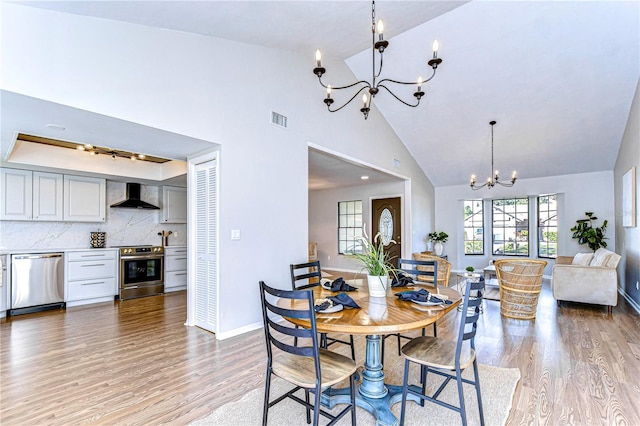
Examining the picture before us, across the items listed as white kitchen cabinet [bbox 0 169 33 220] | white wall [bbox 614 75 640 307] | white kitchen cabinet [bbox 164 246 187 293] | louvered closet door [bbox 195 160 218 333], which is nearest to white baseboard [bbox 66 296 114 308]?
white kitchen cabinet [bbox 164 246 187 293]

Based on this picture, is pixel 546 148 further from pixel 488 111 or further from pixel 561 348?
pixel 561 348

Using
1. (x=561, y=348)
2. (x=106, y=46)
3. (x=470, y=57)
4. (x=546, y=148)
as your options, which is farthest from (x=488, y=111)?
(x=106, y=46)

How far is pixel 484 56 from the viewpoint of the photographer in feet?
15.1

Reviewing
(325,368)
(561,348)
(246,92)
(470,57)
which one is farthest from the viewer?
(470,57)

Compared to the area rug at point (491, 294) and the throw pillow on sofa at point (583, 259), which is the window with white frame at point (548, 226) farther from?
the area rug at point (491, 294)

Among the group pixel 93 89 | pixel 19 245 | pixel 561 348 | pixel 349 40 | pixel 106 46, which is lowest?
pixel 561 348

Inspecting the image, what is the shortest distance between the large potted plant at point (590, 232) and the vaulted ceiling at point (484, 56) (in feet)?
3.63

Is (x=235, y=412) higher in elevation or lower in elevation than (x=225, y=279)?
lower

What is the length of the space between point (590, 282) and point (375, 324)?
4.56m

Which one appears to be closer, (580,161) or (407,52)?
(407,52)

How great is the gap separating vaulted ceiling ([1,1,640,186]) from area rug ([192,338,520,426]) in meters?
3.12

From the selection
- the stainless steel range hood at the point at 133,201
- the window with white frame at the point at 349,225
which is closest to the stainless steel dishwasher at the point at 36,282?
the stainless steel range hood at the point at 133,201

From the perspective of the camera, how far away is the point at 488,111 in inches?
219

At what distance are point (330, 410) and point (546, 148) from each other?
6.63 meters
